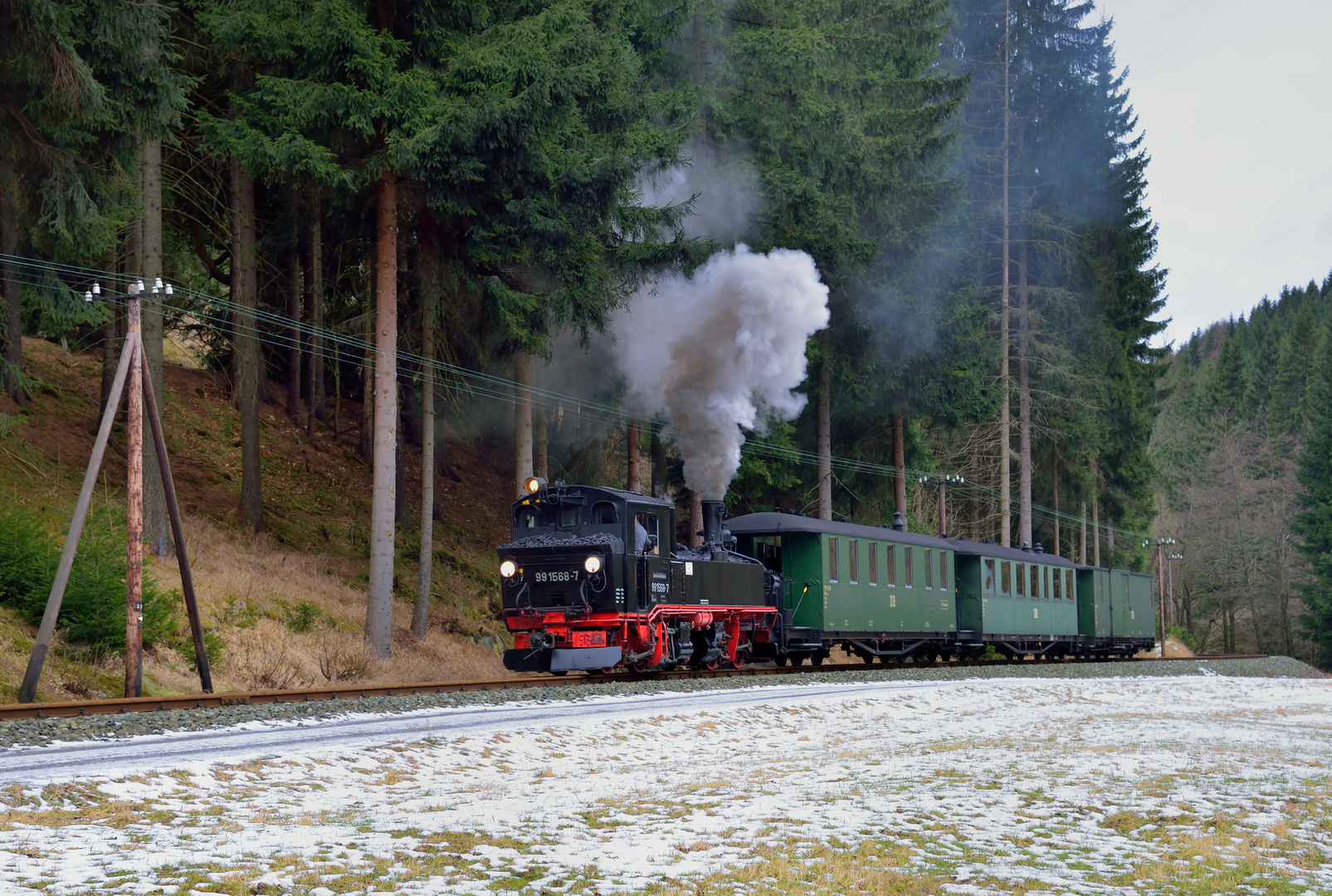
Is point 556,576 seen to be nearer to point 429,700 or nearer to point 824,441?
point 429,700

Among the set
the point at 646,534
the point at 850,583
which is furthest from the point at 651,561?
the point at 850,583

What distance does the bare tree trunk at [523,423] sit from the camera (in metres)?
25.8

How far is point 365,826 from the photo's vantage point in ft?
26.9

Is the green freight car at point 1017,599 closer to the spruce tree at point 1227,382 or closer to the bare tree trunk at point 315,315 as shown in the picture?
the bare tree trunk at point 315,315

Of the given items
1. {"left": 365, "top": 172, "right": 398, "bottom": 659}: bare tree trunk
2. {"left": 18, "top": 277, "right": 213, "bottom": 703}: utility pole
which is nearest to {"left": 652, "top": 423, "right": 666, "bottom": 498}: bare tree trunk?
{"left": 365, "top": 172, "right": 398, "bottom": 659}: bare tree trunk

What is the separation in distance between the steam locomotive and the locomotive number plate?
0.02 meters

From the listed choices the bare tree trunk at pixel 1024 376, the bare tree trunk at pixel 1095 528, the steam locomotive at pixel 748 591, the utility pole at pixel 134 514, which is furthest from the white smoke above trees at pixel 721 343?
the bare tree trunk at pixel 1095 528

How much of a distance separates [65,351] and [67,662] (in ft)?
66.5

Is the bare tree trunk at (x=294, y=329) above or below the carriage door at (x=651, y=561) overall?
above

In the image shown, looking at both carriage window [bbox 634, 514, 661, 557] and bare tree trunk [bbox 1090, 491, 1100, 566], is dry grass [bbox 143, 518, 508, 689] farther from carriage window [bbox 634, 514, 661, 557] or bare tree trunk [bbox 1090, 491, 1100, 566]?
bare tree trunk [bbox 1090, 491, 1100, 566]

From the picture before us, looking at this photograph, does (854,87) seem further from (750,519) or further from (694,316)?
(750,519)

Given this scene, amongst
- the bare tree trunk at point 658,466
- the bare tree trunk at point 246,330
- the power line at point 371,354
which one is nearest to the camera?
the power line at point 371,354

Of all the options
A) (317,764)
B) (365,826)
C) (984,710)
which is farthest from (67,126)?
(984,710)

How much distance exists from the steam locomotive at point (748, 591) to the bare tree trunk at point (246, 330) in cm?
1027
